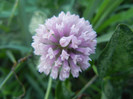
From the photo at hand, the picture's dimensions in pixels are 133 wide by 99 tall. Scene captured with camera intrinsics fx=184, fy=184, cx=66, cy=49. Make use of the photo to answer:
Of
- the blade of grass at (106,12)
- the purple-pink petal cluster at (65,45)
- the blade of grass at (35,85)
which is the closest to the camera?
the purple-pink petal cluster at (65,45)

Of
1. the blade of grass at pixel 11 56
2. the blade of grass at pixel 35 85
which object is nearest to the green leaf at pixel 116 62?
the blade of grass at pixel 35 85

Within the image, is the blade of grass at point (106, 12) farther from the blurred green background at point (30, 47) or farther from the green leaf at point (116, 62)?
the green leaf at point (116, 62)

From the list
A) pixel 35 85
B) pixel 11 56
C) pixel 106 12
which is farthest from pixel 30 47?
pixel 106 12

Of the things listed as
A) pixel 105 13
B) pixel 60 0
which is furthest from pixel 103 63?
pixel 60 0

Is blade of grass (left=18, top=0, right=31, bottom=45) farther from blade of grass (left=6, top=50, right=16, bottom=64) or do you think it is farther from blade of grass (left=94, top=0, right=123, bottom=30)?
blade of grass (left=94, top=0, right=123, bottom=30)

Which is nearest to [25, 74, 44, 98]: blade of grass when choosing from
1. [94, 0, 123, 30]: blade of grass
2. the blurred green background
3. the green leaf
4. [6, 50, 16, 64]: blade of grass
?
the blurred green background

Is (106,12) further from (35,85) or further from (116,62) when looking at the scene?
(35,85)

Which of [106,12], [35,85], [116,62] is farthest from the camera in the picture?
[35,85]
